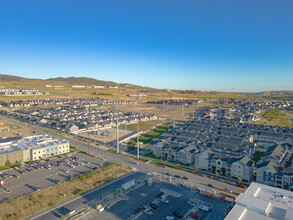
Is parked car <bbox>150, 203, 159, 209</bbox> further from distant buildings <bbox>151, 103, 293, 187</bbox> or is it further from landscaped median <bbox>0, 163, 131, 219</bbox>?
distant buildings <bbox>151, 103, 293, 187</bbox>

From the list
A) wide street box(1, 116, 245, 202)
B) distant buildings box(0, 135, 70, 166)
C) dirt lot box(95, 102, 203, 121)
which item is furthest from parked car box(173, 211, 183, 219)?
dirt lot box(95, 102, 203, 121)

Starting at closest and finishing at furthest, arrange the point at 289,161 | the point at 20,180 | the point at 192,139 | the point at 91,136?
the point at 20,180, the point at 289,161, the point at 192,139, the point at 91,136

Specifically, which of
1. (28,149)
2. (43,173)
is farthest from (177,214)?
(28,149)

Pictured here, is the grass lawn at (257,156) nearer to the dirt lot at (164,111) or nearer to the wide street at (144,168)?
the wide street at (144,168)

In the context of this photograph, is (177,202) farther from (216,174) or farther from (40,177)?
(40,177)

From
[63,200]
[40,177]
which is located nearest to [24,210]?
[63,200]

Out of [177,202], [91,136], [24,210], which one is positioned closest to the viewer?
[24,210]

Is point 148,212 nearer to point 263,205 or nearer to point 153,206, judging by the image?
point 153,206

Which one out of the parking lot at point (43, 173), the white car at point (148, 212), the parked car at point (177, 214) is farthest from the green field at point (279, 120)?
the white car at point (148, 212)
